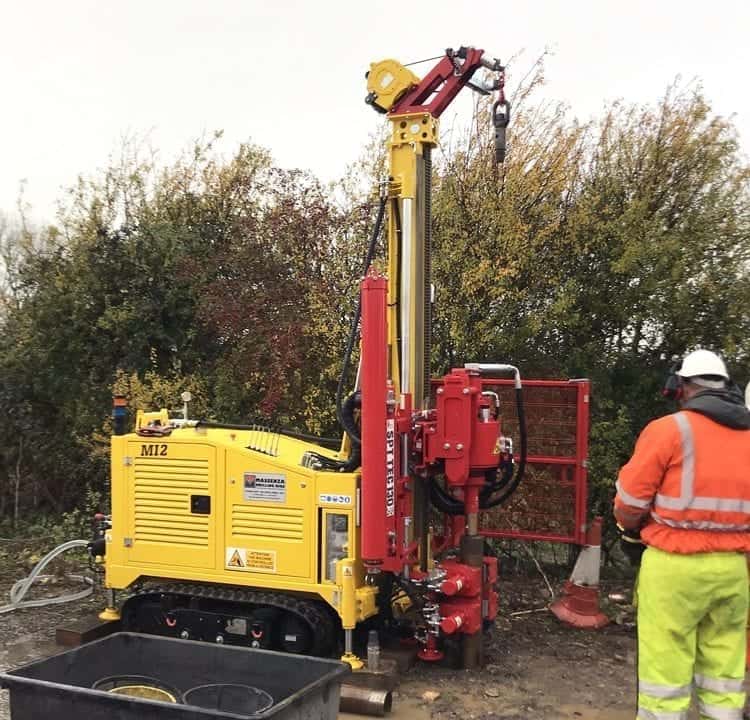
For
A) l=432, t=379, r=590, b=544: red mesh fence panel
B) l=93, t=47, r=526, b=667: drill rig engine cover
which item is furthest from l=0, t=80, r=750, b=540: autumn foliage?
l=93, t=47, r=526, b=667: drill rig engine cover

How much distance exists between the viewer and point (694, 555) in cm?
333

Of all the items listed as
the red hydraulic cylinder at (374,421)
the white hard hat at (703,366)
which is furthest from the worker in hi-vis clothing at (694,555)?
the red hydraulic cylinder at (374,421)

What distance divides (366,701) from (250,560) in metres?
1.17

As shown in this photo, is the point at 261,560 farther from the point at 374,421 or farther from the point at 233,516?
the point at 374,421

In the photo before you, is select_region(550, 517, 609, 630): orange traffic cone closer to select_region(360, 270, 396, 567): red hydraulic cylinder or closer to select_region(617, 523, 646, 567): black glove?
select_region(617, 523, 646, 567): black glove

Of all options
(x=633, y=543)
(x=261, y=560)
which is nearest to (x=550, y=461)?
(x=633, y=543)

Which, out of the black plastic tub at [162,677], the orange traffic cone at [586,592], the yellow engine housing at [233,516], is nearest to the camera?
the black plastic tub at [162,677]

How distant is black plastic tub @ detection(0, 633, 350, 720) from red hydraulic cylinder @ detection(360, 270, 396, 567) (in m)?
1.17

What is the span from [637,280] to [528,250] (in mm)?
1192

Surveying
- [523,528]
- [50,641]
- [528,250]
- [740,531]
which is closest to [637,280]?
[528,250]

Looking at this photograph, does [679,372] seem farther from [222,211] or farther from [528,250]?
[222,211]

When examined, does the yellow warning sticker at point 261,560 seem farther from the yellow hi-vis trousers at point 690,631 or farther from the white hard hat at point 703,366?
A: the white hard hat at point 703,366

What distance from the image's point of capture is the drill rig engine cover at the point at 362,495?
188 inches

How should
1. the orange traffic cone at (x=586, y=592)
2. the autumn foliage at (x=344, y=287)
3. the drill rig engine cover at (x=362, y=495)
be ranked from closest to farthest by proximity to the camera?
the drill rig engine cover at (x=362, y=495), the orange traffic cone at (x=586, y=592), the autumn foliage at (x=344, y=287)
